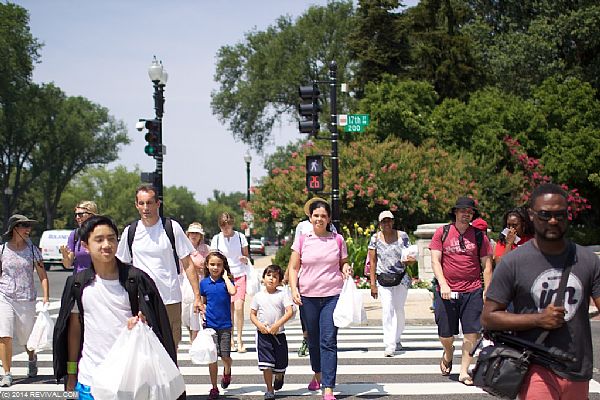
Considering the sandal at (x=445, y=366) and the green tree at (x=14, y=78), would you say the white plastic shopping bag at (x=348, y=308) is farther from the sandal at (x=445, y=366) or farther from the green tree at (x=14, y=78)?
the green tree at (x=14, y=78)

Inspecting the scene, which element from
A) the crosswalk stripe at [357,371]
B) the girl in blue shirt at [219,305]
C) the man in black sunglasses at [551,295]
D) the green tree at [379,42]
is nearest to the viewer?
the man in black sunglasses at [551,295]

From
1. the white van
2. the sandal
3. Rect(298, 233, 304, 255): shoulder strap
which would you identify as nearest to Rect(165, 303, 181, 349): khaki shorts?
Rect(298, 233, 304, 255): shoulder strap

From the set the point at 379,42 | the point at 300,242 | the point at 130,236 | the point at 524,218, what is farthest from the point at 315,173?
the point at 379,42

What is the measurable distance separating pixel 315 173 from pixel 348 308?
31.7 ft

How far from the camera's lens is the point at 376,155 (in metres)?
28.5

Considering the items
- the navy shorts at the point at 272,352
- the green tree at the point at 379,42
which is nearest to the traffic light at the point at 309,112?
the navy shorts at the point at 272,352

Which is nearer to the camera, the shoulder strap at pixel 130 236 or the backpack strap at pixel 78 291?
the backpack strap at pixel 78 291

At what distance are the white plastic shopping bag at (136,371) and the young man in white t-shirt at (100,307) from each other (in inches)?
5.2

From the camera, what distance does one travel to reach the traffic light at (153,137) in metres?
18.6

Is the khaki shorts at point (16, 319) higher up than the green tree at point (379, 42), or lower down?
lower down

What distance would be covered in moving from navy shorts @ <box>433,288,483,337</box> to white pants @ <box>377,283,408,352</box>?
5.47ft

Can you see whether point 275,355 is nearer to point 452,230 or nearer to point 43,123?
point 452,230

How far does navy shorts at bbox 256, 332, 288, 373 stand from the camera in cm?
795

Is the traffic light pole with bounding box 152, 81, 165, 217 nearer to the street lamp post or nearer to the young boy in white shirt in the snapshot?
the street lamp post
